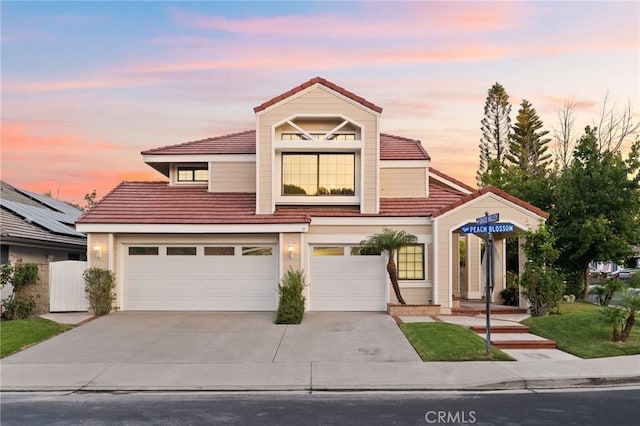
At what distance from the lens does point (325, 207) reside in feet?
58.7

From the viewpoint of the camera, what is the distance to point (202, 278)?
16828mm

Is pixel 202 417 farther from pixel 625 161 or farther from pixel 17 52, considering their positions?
pixel 625 161

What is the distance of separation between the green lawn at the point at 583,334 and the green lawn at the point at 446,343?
1876 millimetres

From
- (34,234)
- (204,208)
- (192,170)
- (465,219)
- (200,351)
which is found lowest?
(200,351)

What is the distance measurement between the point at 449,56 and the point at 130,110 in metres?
13.4

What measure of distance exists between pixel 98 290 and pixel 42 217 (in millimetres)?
8509

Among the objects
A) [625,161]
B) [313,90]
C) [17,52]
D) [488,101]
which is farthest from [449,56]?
[488,101]

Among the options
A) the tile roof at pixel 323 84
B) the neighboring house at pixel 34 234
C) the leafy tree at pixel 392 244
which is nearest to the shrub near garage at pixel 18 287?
the neighboring house at pixel 34 234

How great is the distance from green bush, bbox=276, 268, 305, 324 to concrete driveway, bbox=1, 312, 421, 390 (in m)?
0.35

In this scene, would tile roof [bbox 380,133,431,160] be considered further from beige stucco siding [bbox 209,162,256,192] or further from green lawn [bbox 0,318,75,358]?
green lawn [bbox 0,318,75,358]

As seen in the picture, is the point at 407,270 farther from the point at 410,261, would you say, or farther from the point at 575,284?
the point at 575,284

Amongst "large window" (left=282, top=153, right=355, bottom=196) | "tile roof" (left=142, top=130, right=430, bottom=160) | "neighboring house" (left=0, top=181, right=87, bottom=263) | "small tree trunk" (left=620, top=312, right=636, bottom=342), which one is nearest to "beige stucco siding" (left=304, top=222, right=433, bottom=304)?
"large window" (left=282, top=153, right=355, bottom=196)

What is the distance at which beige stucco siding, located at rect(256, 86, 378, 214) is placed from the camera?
17.4m

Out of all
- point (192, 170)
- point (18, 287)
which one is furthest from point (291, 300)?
point (18, 287)
